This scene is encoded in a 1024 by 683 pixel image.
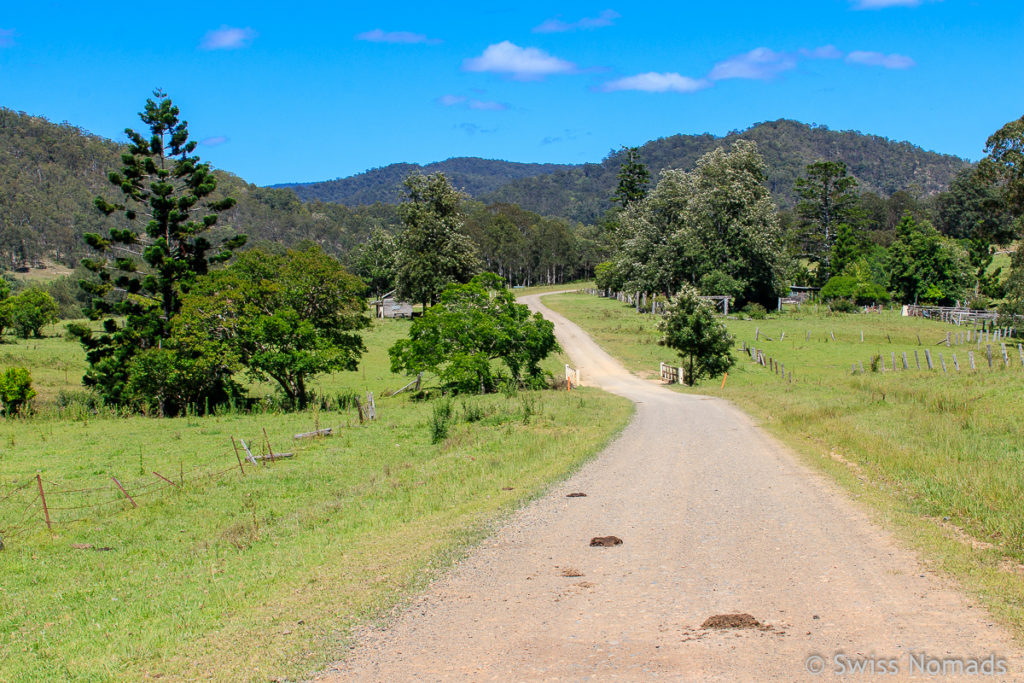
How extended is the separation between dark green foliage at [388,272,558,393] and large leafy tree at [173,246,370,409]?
3.09 meters

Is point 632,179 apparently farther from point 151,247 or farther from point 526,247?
point 151,247

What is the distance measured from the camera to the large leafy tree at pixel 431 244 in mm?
67062

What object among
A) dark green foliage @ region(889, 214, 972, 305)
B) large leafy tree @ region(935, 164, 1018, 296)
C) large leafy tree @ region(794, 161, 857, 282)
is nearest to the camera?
dark green foliage @ region(889, 214, 972, 305)

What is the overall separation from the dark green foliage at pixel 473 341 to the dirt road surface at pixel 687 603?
20162 mm

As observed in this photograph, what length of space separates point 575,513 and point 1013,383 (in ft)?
64.6

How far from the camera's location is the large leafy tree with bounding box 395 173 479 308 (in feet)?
220

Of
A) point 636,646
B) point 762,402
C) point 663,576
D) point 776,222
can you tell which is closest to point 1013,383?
point 762,402

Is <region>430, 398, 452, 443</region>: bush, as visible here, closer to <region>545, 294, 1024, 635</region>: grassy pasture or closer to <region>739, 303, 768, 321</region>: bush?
<region>545, 294, 1024, 635</region>: grassy pasture

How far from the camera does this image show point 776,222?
72.6 metres

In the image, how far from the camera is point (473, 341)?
33562 mm

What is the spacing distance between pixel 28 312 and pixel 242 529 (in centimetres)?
6617

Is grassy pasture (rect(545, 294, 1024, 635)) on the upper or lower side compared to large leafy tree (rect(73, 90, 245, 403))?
lower

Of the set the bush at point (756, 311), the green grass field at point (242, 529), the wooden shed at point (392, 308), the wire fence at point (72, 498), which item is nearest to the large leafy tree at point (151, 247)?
the green grass field at point (242, 529)

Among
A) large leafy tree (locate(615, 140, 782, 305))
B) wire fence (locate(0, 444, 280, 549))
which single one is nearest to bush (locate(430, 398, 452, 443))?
wire fence (locate(0, 444, 280, 549))
